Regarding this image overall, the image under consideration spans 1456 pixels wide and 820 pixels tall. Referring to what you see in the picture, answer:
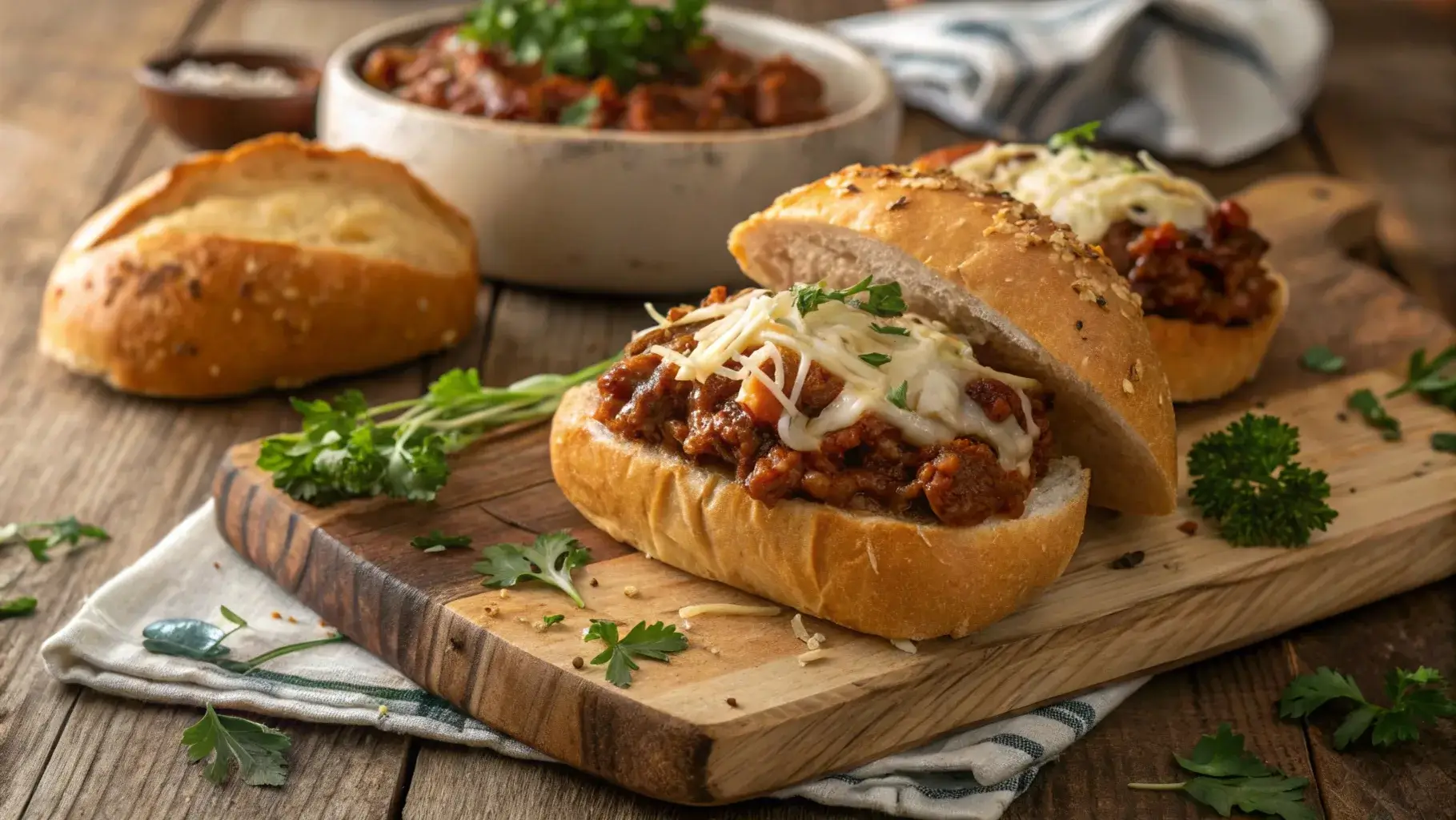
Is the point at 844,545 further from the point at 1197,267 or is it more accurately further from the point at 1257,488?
the point at 1197,267

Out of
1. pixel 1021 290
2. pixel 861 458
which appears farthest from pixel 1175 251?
pixel 861 458

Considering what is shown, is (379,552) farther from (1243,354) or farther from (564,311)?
(1243,354)

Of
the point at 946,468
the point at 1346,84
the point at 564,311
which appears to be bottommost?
the point at 1346,84

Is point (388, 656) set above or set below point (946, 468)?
below

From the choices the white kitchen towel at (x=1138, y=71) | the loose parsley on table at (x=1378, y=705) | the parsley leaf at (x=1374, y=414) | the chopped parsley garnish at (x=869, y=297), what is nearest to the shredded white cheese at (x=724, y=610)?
the chopped parsley garnish at (x=869, y=297)

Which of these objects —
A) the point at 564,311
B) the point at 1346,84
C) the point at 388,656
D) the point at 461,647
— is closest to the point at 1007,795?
the point at 461,647

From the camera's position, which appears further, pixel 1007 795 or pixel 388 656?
pixel 388 656
